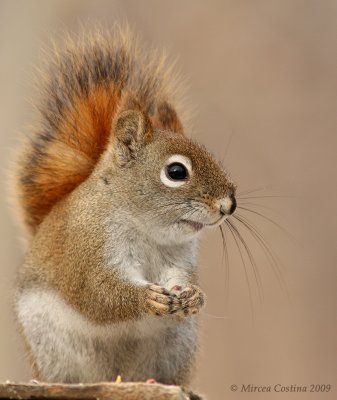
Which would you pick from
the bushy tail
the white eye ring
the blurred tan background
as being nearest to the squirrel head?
the white eye ring

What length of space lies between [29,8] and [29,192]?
3.10 feet

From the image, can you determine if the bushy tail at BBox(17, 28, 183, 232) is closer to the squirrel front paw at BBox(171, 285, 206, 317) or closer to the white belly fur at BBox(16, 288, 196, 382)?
the white belly fur at BBox(16, 288, 196, 382)

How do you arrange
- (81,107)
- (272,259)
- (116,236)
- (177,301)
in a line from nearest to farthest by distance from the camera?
(177,301) → (116,236) → (81,107) → (272,259)

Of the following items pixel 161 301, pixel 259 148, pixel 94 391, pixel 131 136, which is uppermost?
pixel 259 148

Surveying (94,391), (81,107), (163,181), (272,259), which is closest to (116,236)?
(163,181)

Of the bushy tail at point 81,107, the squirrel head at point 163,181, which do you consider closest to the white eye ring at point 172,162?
the squirrel head at point 163,181

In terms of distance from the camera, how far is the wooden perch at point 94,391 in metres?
1.39

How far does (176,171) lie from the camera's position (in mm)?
Result: 1845

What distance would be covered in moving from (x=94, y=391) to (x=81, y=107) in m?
0.84

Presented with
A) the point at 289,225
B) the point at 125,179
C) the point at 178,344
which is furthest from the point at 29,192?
the point at 289,225

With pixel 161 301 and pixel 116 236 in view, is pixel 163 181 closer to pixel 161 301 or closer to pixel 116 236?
pixel 116 236

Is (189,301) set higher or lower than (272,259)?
lower

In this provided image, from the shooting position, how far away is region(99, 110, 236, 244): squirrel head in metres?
1.79

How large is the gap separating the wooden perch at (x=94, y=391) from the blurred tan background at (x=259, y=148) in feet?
3.46
